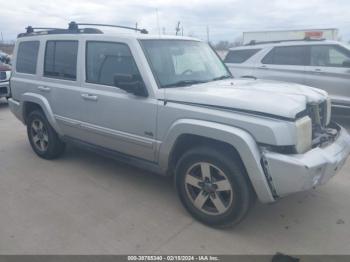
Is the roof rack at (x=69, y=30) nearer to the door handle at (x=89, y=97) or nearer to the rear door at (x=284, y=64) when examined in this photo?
the door handle at (x=89, y=97)

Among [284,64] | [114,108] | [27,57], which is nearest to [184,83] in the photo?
[114,108]

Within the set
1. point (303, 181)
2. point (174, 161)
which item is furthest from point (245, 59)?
point (303, 181)

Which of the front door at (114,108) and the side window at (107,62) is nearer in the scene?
the front door at (114,108)

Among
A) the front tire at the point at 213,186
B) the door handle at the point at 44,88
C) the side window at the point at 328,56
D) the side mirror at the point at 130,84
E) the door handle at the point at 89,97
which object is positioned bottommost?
the front tire at the point at 213,186

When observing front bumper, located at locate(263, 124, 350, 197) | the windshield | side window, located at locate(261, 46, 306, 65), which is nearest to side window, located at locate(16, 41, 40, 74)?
the windshield

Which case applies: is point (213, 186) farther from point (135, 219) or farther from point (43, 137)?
point (43, 137)

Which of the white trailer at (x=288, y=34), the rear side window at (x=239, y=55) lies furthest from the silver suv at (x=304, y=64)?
the white trailer at (x=288, y=34)

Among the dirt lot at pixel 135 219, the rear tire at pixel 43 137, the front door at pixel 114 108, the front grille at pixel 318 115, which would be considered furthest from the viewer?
the rear tire at pixel 43 137

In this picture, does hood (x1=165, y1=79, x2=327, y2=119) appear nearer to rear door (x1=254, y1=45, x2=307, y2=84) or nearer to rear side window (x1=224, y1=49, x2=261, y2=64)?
rear door (x1=254, y1=45, x2=307, y2=84)

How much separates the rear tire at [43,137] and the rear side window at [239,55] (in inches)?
203

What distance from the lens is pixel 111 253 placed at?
303 centimetres

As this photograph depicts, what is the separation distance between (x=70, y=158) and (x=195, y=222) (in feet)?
8.85

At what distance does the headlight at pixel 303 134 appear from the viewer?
9.62 feet

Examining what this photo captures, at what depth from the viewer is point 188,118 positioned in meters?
3.35
